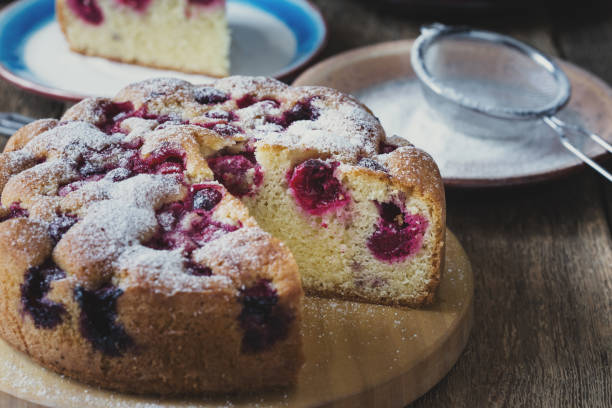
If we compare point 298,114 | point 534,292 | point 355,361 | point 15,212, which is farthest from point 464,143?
point 15,212

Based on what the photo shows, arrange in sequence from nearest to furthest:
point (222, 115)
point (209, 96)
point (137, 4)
→ 1. point (222, 115)
2. point (209, 96)
3. point (137, 4)

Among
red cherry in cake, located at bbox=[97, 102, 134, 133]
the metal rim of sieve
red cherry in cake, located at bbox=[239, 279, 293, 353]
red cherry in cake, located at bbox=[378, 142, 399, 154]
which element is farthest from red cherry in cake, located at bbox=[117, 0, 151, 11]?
red cherry in cake, located at bbox=[239, 279, 293, 353]

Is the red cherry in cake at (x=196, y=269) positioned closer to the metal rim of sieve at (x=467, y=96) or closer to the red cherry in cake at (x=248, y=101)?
the red cherry in cake at (x=248, y=101)

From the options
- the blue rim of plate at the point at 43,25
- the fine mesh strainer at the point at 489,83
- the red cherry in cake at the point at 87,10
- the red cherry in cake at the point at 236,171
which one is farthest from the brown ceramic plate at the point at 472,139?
the red cherry in cake at the point at 87,10

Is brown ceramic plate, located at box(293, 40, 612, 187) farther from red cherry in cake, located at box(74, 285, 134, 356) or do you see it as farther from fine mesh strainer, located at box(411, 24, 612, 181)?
red cherry in cake, located at box(74, 285, 134, 356)

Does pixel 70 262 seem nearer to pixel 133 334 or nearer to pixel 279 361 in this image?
pixel 133 334

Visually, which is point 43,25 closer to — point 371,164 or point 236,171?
point 236,171
